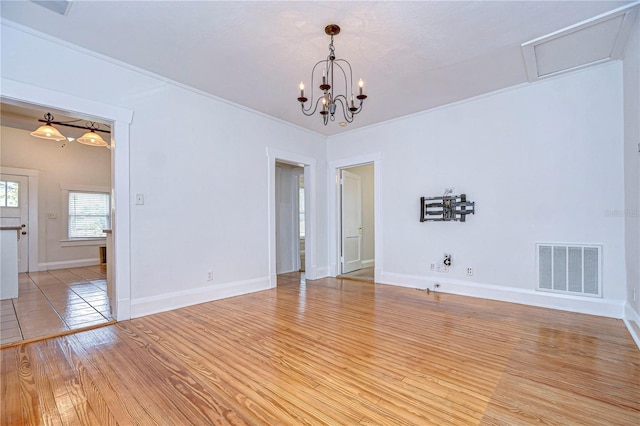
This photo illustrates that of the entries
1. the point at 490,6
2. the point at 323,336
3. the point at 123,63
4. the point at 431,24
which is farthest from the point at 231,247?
the point at 490,6

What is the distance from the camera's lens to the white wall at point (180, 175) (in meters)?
3.03

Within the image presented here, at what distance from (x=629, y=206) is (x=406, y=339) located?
264 cm

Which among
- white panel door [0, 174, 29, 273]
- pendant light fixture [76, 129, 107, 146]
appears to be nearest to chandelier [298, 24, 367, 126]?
pendant light fixture [76, 129, 107, 146]

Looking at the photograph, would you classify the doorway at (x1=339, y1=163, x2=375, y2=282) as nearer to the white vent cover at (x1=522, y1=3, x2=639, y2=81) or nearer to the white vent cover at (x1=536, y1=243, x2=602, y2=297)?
the white vent cover at (x1=536, y1=243, x2=602, y2=297)

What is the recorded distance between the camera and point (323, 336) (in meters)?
2.81

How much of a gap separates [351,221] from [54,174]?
677cm

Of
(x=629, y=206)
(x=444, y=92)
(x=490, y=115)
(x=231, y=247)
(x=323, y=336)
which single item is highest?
(x=444, y=92)

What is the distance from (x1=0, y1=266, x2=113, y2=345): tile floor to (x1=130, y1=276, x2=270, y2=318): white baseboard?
32 cm

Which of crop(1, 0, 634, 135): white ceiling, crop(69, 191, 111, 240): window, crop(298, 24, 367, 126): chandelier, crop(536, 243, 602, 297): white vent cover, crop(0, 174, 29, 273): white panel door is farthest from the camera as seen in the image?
crop(69, 191, 111, 240): window

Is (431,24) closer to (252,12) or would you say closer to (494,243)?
(252,12)

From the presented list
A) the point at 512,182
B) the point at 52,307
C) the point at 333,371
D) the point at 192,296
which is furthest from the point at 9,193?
the point at 512,182

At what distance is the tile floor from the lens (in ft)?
9.69

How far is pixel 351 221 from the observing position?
6.20 m

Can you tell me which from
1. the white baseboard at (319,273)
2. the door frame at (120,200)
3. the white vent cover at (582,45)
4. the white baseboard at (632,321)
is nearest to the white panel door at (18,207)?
the door frame at (120,200)
